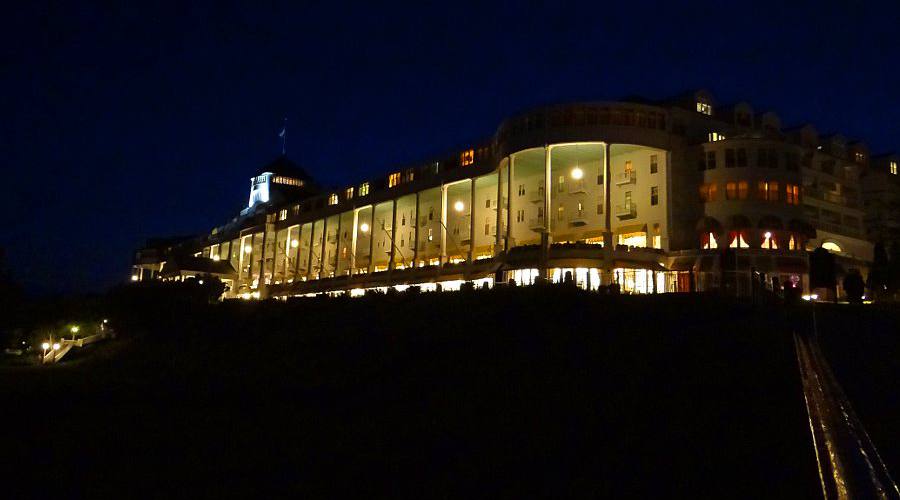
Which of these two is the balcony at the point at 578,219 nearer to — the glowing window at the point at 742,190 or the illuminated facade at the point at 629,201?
the illuminated facade at the point at 629,201

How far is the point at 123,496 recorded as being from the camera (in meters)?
15.0

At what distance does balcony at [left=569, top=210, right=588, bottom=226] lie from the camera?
64.7 meters

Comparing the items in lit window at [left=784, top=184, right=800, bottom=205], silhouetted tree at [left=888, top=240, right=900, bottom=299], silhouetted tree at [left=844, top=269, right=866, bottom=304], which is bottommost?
silhouetted tree at [left=844, top=269, right=866, bottom=304]

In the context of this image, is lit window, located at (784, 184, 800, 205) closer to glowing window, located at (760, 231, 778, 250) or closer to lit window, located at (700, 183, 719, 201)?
glowing window, located at (760, 231, 778, 250)

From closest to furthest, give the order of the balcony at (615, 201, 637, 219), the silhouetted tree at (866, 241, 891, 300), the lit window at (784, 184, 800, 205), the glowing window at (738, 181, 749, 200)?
the silhouetted tree at (866, 241, 891, 300) < the glowing window at (738, 181, 749, 200) < the lit window at (784, 184, 800, 205) < the balcony at (615, 201, 637, 219)

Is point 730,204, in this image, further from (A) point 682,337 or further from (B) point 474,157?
(A) point 682,337

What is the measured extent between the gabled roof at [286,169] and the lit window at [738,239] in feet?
311

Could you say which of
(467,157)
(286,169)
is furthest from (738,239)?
(286,169)

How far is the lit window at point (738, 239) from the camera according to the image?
56.2 m

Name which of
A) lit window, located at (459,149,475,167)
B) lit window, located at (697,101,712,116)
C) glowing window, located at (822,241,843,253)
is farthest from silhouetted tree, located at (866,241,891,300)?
lit window, located at (459,149,475,167)

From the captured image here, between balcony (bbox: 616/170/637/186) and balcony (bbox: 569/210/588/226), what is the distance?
14.1 feet

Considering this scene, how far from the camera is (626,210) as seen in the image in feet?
205

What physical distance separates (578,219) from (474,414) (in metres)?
48.8

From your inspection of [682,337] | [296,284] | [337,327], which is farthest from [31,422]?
[296,284]
